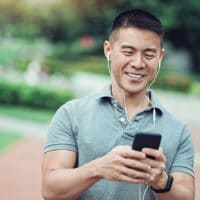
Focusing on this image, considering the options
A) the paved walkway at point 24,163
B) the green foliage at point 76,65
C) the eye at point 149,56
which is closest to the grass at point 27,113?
the paved walkway at point 24,163

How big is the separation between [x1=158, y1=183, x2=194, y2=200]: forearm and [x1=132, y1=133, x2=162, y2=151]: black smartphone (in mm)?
254

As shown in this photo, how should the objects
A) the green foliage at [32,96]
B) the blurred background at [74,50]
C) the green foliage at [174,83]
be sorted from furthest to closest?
1. the green foliage at [174,83]
2. the blurred background at [74,50]
3. the green foliage at [32,96]

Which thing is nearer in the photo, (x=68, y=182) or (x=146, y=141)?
(x=146, y=141)

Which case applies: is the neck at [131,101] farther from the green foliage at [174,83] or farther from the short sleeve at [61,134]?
the green foliage at [174,83]

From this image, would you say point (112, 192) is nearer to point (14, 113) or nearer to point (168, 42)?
point (14, 113)

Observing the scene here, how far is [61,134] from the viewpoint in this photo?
219 cm

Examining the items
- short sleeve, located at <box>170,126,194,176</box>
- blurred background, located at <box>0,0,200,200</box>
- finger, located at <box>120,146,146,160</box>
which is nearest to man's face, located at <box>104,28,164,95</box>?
short sleeve, located at <box>170,126,194,176</box>

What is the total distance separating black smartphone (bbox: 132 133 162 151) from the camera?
1.91 meters

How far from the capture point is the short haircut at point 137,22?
2222 mm

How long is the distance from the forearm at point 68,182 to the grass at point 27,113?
31.6ft

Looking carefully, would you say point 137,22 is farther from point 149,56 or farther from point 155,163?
point 155,163

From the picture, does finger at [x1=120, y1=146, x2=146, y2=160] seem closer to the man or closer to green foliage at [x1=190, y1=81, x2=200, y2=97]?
the man

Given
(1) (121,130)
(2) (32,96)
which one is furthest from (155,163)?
(2) (32,96)

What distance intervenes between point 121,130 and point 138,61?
0.27 meters
